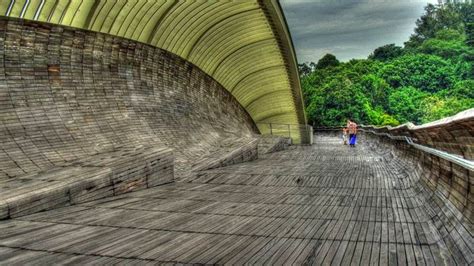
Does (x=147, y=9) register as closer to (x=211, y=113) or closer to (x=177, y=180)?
(x=211, y=113)

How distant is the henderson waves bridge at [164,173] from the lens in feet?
14.7

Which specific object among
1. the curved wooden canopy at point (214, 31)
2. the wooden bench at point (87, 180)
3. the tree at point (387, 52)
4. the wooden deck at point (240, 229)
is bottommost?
the wooden deck at point (240, 229)

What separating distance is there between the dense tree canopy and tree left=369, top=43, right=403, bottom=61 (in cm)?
878

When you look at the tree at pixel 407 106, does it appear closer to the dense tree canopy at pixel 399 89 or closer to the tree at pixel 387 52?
the dense tree canopy at pixel 399 89

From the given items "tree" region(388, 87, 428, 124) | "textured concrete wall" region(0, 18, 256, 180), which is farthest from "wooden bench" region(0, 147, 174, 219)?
"tree" region(388, 87, 428, 124)

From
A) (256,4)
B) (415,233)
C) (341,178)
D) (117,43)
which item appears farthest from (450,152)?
(256,4)

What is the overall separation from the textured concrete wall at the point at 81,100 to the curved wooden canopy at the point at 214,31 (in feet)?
3.49

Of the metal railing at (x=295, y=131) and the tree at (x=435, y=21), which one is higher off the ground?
the tree at (x=435, y=21)

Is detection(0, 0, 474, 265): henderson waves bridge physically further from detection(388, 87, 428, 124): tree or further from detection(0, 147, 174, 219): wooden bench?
detection(388, 87, 428, 124): tree

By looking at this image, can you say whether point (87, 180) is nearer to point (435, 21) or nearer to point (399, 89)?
point (399, 89)

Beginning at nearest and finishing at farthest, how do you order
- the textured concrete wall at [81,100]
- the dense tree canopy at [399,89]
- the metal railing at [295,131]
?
the textured concrete wall at [81,100] → the metal railing at [295,131] → the dense tree canopy at [399,89]

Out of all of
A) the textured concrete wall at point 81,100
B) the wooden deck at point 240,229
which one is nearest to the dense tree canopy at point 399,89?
the textured concrete wall at point 81,100

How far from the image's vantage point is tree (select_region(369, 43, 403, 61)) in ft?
307

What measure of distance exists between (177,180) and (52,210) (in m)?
3.86
